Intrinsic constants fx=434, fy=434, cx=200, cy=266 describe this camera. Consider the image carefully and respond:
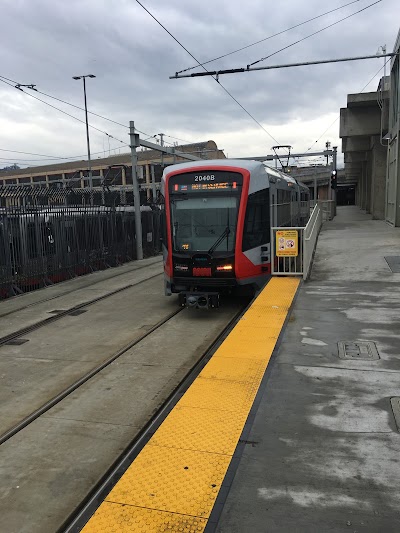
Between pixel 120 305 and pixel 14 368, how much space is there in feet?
13.7

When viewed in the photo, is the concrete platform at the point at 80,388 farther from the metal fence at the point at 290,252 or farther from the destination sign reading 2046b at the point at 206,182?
the destination sign reading 2046b at the point at 206,182

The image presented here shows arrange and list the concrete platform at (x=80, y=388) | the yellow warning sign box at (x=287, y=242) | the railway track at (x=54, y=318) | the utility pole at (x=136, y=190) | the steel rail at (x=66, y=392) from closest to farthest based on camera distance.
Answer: the concrete platform at (x=80, y=388) < the steel rail at (x=66, y=392) < the railway track at (x=54, y=318) < the yellow warning sign box at (x=287, y=242) < the utility pole at (x=136, y=190)

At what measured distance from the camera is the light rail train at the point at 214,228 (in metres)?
8.78

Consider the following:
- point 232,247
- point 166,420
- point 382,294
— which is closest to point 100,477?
point 166,420

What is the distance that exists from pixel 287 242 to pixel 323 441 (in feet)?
22.5

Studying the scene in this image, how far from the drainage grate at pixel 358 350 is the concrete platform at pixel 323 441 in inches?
3.4

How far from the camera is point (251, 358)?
5.42 meters

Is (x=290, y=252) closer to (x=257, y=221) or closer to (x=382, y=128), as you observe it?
(x=257, y=221)

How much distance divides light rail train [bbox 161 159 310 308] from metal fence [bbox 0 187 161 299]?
548 cm

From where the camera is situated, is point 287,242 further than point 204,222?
Yes

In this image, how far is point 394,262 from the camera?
1152 centimetres

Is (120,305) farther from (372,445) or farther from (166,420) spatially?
(372,445)

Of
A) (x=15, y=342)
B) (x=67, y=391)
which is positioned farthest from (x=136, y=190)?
(x=67, y=391)

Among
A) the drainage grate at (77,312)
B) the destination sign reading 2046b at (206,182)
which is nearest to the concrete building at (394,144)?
the destination sign reading 2046b at (206,182)
